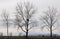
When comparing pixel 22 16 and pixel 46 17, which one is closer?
pixel 22 16

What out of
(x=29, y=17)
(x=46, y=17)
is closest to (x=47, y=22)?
(x=46, y=17)

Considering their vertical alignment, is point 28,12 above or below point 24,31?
above

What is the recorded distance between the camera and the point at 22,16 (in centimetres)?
5738

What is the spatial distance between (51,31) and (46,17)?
6108mm

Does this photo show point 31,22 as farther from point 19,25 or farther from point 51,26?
point 51,26

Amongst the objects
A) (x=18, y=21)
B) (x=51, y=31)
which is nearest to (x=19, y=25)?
(x=18, y=21)

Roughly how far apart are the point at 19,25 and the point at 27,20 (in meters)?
3.17

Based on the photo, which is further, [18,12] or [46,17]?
[46,17]

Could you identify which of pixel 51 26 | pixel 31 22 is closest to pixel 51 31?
pixel 51 26

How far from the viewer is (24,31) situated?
182ft

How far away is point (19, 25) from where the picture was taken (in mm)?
56656

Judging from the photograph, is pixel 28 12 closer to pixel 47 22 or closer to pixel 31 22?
pixel 31 22

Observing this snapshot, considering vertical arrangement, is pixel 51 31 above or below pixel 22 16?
below

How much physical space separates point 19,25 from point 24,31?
271cm
